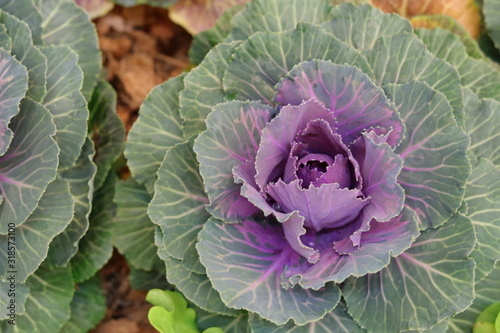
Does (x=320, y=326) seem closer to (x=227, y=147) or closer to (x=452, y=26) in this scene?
(x=227, y=147)

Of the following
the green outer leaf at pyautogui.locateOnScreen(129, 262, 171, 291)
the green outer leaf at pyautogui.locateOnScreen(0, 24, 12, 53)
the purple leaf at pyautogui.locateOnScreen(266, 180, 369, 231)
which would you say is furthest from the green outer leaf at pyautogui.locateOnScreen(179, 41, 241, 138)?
the green outer leaf at pyautogui.locateOnScreen(129, 262, 171, 291)

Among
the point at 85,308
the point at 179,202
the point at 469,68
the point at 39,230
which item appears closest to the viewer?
the point at 179,202

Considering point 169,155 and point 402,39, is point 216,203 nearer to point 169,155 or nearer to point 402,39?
point 169,155

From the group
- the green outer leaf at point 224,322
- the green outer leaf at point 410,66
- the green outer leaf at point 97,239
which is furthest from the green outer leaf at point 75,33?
the green outer leaf at point 410,66

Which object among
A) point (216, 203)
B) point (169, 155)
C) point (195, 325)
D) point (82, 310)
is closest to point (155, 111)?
point (169, 155)

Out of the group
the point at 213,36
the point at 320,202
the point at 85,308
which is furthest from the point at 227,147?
the point at 85,308

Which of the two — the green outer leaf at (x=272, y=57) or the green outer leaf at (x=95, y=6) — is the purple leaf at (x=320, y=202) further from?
the green outer leaf at (x=95, y=6)

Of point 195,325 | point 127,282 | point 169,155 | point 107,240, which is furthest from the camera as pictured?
point 127,282
